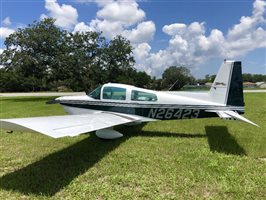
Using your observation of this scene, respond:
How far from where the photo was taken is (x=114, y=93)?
28.1 ft

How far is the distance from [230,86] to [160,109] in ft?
7.13

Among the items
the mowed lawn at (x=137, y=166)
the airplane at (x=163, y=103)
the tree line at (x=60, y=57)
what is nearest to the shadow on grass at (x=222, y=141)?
the mowed lawn at (x=137, y=166)

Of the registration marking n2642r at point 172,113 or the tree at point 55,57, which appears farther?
the tree at point 55,57

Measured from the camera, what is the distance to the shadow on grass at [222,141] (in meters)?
6.66

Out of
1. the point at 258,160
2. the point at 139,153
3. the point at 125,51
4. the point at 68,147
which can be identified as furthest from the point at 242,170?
the point at 125,51

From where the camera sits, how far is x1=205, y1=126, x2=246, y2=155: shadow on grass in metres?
6.66

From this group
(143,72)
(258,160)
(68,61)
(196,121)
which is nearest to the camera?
(258,160)

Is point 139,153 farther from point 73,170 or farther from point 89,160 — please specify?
point 73,170

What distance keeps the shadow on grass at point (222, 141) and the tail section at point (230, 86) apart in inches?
43.3

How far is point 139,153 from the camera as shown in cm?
648

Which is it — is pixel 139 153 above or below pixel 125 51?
below

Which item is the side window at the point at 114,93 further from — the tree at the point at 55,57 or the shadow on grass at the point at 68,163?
the tree at the point at 55,57

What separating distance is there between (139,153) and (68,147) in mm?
2024

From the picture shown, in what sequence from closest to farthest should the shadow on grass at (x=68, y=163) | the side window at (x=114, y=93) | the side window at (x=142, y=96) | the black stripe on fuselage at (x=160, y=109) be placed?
the shadow on grass at (x=68, y=163) → the black stripe on fuselage at (x=160, y=109) → the side window at (x=142, y=96) → the side window at (x=114, y=93)
